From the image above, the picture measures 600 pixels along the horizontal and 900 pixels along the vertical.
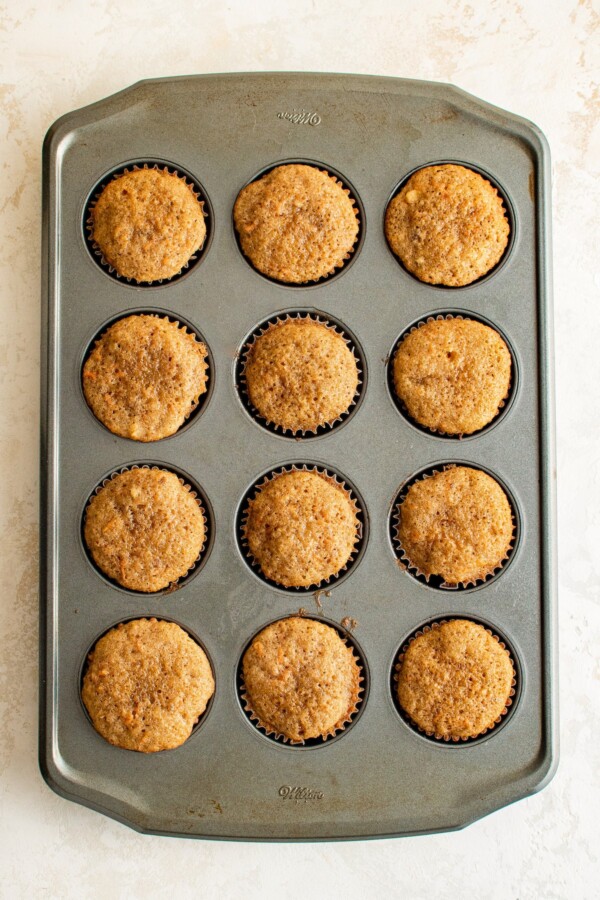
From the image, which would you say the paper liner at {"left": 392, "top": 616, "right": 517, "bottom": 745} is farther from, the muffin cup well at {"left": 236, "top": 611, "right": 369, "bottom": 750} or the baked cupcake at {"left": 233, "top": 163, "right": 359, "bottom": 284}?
the baked cupcake at {"left": 233, "top": 163, "right": 359, "bottom": 284}

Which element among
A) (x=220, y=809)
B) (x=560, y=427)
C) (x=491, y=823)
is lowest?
(x=491, y=823)

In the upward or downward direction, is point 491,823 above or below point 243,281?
below

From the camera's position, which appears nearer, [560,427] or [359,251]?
[359,251]

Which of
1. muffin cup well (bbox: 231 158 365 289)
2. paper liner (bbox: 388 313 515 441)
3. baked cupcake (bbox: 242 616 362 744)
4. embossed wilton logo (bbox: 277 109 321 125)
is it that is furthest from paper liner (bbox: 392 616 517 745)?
embossed wilton logo (bbox: 277 109 321 125)

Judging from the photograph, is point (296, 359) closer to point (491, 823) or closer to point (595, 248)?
point (595, 248)

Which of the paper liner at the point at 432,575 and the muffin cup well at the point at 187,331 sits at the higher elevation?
the muffin cup well at the point at 187,331

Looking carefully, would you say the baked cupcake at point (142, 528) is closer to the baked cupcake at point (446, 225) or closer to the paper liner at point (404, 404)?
the paper liner at point (404, 404)

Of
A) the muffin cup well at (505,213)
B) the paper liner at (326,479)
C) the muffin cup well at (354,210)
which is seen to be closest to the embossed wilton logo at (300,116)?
the muffin cup well at (354,210)

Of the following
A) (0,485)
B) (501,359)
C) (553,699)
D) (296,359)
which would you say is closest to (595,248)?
(501,359)
